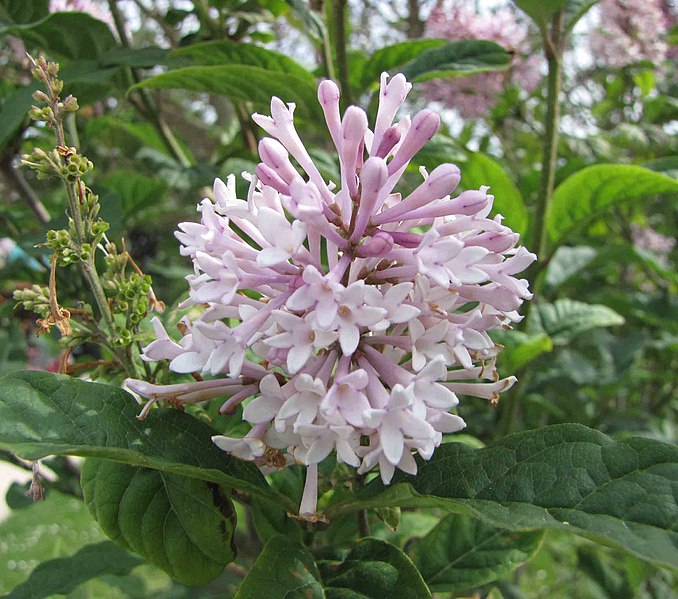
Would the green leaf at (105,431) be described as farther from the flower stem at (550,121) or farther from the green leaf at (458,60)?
the flower stem at (550,121)

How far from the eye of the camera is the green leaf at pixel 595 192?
6.24ft

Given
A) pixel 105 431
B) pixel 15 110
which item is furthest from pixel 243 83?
pixel 105 431

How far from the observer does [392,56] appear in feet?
7.25

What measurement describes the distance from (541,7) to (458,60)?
0.29m

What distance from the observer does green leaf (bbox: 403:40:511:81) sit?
6.23 ft

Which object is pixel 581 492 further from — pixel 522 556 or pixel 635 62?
pixel 635 62

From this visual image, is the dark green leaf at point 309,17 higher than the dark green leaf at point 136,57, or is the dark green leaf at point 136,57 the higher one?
the dark green leaf at point 309,17

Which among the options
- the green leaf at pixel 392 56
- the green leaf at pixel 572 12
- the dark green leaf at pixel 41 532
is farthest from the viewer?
the dark green leaf at pixel 41 532

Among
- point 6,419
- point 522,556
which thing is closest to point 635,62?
point 522,556

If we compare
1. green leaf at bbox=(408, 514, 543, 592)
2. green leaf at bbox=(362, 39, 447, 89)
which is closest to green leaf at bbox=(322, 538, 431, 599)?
green leaf at bbox=(408, 514, 543, 592)

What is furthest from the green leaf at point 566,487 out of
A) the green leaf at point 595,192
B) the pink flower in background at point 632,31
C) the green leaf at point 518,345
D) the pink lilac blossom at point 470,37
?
the pink flower in background at point 632,31

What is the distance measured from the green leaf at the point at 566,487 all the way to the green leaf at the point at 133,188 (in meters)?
2.02

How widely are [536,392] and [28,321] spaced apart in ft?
7.93

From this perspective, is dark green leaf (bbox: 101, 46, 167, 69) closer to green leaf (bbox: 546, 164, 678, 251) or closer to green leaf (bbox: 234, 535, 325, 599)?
green leaf (bbox: 546, 164, 678, 251)
